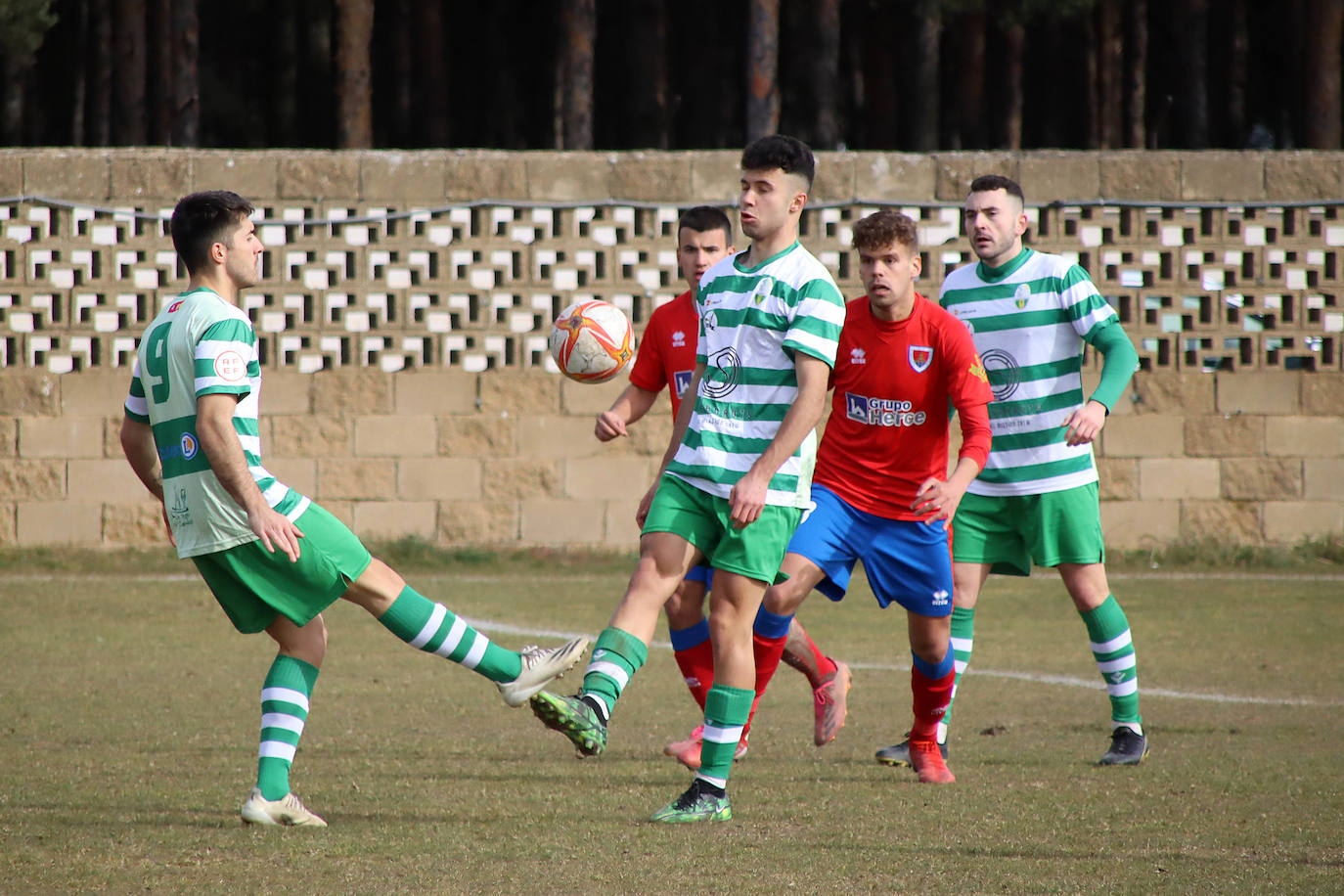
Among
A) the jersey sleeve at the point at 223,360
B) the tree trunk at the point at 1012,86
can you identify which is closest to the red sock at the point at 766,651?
the jersey sleeve at the point at 223,360

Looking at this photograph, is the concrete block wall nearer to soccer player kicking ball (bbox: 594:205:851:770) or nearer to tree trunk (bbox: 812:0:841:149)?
soccer player kicking ball (bbox: 594:205:851:770)

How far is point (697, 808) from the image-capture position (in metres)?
4.82

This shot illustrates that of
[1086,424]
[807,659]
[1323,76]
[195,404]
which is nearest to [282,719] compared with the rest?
[195,404]

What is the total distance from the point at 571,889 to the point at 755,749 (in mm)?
2364

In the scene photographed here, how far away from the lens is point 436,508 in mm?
12836

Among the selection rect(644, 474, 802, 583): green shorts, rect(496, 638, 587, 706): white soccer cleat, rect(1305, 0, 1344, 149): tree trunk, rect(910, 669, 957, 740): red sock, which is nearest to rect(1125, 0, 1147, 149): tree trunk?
rect(1305, 0, 1344, 149): tree trunk

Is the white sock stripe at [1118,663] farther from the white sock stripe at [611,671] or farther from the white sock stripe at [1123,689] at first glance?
the white sock stripe at [611,671]

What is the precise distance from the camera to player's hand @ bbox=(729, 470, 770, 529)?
4602 mm

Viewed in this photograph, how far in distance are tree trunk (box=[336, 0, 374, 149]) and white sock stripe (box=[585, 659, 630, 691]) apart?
1241 centimetres

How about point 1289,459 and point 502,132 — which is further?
point 502,132

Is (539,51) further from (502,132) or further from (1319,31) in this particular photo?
(1319,31)

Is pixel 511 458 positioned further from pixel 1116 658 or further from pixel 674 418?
pixel 1116 658

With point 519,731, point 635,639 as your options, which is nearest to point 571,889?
point 635,639

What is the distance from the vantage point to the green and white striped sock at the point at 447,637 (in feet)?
15.7
